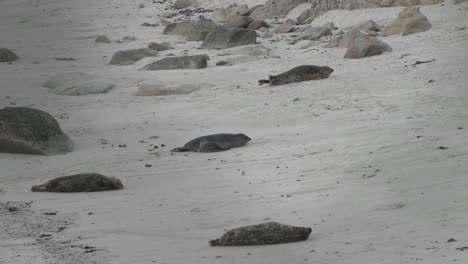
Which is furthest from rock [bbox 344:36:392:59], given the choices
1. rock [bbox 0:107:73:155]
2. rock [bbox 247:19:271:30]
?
rock [bbox 0:107:73:155]

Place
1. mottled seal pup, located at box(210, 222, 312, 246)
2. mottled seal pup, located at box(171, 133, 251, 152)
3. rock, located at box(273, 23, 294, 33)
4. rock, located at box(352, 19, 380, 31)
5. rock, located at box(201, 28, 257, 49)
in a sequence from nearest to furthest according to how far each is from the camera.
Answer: mottled seal pup, located at box(210, 222, 312, 246) < mottled seal pup, located at box(171, 133, 251, 152) < rock, located at box(352, 19, 380, 31) < rock, located at box(201, 28, 257, 49) < rock, located at box(273, 23, 294, 33)

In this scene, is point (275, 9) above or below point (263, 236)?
below

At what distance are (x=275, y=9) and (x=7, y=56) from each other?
672 centimetres

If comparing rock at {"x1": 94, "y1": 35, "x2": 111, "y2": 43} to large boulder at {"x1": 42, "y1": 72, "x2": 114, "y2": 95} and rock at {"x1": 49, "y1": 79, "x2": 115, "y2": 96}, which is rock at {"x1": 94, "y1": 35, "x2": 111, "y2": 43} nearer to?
large boulder at {"x1": 42, "y1": 72, "x2": 114, "y2": 95}

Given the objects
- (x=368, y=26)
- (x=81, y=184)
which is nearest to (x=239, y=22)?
(x=368, y=26)

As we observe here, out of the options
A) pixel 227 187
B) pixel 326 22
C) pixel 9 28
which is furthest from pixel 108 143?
pixel 9 28

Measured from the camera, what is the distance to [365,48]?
1434 centimetres

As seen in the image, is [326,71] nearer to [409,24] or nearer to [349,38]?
[349,38]

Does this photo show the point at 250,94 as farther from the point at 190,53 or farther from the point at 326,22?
the point at 326,22

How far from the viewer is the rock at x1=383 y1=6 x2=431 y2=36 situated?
1594 centimetres

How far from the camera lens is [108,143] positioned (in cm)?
1068

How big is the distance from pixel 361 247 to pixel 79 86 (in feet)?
31.3

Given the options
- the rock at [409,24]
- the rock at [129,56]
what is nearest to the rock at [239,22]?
the rock at [129,56]

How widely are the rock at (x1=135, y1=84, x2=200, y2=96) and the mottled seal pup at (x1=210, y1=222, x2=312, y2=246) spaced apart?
7.66 meters
